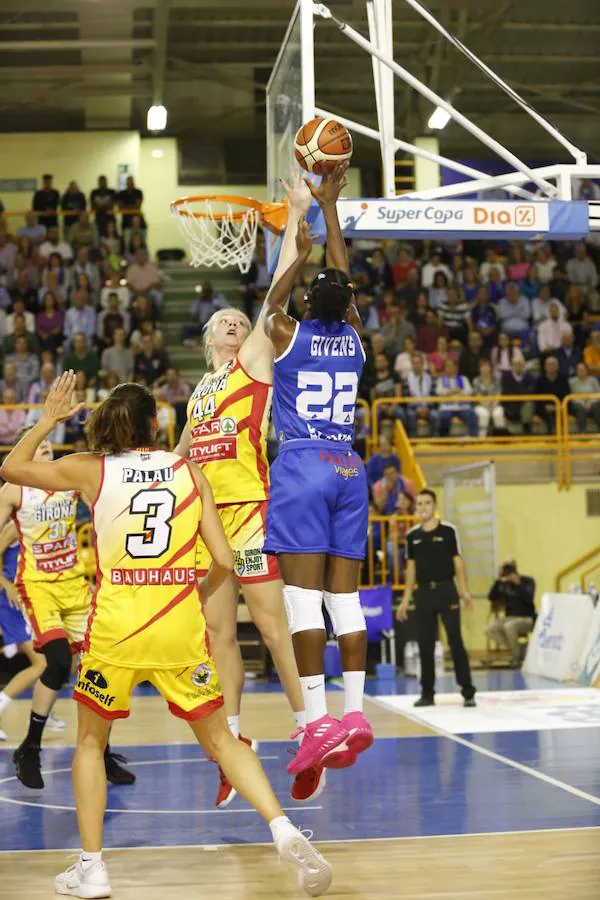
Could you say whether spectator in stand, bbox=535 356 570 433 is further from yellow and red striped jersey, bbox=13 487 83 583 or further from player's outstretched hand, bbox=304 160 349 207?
player's outstretched hand, bbox=304 160 349 207

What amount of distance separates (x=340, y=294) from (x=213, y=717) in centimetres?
203

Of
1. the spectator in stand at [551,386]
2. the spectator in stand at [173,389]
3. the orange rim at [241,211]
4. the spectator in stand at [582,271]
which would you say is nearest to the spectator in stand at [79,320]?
the spectator in stand at [173,389]

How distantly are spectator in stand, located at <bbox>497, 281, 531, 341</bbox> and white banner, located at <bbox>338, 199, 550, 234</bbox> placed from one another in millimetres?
12640

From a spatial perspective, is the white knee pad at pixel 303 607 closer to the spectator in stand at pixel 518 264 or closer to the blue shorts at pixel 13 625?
the blue shorts at pixel 13 625

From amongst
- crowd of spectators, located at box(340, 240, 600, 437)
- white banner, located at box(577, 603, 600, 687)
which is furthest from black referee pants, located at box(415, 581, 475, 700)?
crowd of spectators, located at box(340, 240, 600, 437)

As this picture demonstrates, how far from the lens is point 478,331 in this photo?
21.2 meters

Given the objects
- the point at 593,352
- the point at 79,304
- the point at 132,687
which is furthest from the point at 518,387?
the point at 132,687

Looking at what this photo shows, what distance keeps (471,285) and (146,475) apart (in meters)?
17.6

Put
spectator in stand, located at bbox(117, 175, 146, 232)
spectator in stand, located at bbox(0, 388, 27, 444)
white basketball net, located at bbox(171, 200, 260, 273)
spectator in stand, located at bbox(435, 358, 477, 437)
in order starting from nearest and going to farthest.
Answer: white basketball net, located at bbox(171, 200, 260, 273) → spectator in stand, located at bbox(0, 388, 27, 444) → spectator in stand, located at bbox(435, 358, 477, 437) → spectator in stand, located at bbox(117, 175, 146, 232)

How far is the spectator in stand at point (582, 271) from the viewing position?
23156 mm

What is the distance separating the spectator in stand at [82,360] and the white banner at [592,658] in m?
8.90

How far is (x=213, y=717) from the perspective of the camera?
17.3ft

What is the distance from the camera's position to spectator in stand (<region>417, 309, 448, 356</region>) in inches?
815

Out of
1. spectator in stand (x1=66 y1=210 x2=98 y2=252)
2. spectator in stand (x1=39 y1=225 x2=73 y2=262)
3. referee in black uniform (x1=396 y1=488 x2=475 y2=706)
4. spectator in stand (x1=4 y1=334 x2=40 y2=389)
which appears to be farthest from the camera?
spectator in stand (x1=66 y1=210 x2=98 y2=252)
